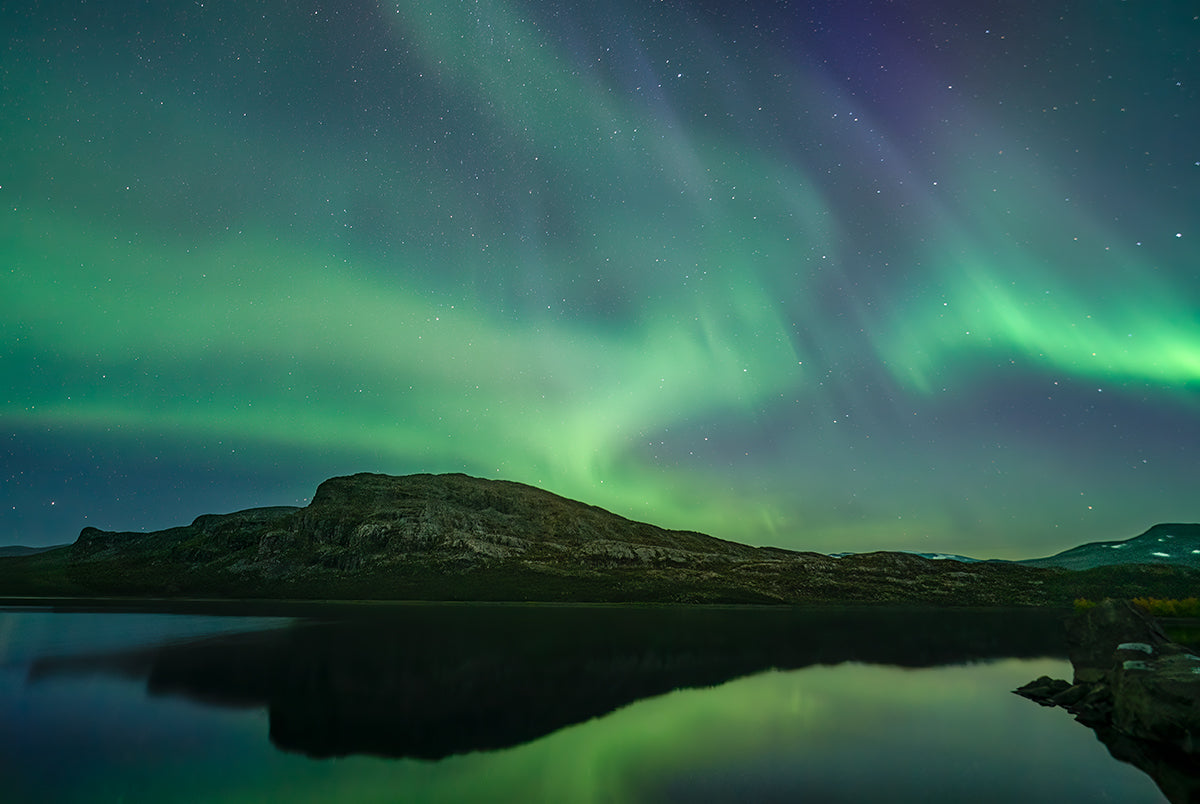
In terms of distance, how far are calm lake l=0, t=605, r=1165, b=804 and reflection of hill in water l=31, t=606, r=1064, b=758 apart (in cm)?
29

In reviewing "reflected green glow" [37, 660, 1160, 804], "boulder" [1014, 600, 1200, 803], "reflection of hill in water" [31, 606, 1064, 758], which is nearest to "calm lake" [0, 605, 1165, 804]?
"reflected green glow" [37, 660, 1160, 804]

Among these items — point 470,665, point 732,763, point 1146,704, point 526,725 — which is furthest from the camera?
point 470,665

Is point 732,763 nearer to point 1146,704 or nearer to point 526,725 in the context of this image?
point 526,725

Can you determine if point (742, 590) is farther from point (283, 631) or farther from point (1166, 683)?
point (1166, 683)

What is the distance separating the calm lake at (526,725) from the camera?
2258 cm

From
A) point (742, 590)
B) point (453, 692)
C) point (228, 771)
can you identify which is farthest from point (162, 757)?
point (742, 590)

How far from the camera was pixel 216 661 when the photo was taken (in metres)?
51.8

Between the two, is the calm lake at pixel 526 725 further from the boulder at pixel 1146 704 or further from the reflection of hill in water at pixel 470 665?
the boulder at pixel 1146 704

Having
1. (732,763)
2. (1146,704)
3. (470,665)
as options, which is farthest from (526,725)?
(1146,704)

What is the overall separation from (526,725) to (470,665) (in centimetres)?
1939

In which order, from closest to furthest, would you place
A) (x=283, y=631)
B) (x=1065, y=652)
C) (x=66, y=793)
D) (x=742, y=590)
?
(x=66, y=793), (x=1065, y=652), (x=283, y=631), (x=742, y=590)

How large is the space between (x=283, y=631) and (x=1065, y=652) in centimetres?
9854

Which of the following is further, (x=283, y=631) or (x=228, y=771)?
(x=283, y=631)

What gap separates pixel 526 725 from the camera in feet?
103
